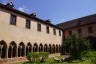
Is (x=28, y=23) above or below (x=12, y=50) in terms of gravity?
above

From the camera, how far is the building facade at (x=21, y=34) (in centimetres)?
1498

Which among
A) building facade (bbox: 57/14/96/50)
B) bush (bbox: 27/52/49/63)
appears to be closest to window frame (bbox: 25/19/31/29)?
bush (bbox: 27/52/49/63)

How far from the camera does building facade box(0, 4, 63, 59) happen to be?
14984mm

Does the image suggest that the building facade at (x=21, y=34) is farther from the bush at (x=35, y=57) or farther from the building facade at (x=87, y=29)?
the building facade at (x=87, y=29)

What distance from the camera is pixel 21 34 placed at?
17438 mm

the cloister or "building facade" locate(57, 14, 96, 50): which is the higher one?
"building facade" locate(57, 14, 96, 50)

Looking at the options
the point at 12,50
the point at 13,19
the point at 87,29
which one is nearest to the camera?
the point at 12,50

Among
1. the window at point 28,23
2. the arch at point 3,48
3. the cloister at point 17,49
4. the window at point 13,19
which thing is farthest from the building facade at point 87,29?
the arch at point 3,48

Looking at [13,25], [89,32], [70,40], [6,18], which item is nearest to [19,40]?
[13,25]

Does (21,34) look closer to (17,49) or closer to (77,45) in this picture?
(17,49)

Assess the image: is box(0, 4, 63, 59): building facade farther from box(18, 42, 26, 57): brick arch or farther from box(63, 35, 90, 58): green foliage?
box(63, 35, 90, 58): green foliage

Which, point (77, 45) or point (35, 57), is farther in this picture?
point (77, 45)

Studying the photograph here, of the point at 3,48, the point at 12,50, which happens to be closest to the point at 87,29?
the point at 12,50

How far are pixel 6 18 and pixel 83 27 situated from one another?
1956 centimetres
